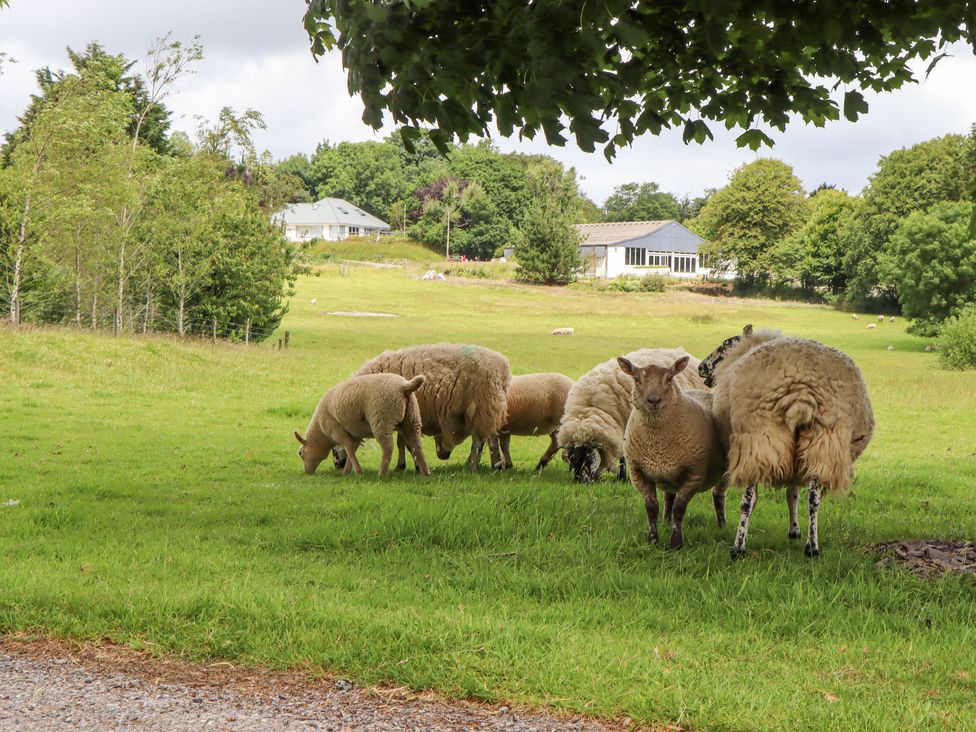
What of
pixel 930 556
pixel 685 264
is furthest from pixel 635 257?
pixel 930 556

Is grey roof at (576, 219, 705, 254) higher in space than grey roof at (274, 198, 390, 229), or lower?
lower

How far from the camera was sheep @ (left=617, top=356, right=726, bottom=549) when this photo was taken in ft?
30.9

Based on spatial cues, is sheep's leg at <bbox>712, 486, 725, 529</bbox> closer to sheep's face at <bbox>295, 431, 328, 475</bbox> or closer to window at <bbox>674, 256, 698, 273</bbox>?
sheep's face at <bbox>295, 431, 328, 475</bbox>

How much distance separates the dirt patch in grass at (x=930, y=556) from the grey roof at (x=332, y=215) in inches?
5589

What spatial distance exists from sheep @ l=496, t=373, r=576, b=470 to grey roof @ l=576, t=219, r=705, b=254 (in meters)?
113

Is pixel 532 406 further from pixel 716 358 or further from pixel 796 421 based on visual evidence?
pixel 796 421

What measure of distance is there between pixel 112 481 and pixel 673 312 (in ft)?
215

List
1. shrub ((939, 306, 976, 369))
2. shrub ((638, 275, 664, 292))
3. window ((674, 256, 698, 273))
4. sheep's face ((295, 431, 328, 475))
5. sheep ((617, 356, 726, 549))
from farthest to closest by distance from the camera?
window ((674, 256, 698, 273)), shrub ((638, 275, 664, 292)), shrub ((939, 306, 976, 369)), sheep's face ((295, 431, 328, 475)), sheep ((617, 356, 726, 549))

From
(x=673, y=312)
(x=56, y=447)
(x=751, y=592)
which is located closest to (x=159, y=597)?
(x=751, y=592)

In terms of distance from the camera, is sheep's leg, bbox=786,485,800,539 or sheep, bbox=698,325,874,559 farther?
sheep's leg, bbox=786,485,800,539

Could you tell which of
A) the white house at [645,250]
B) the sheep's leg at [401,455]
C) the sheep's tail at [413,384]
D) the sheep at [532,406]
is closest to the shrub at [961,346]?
the sheep at [532,406]

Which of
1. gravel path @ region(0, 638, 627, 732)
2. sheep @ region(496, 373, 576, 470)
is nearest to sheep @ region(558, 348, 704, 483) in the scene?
sheep @ region(496, 373, 576, 470)

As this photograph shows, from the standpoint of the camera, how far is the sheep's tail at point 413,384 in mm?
13289

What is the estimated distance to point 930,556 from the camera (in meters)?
9.06
